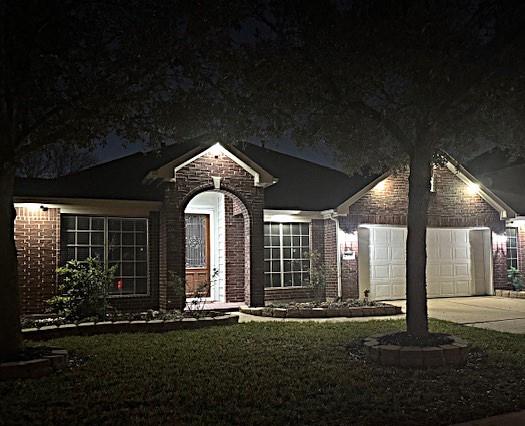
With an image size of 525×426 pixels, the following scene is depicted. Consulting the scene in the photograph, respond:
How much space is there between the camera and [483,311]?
14336 millimetres

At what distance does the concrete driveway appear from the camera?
11945 mm

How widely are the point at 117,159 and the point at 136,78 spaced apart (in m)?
9.78

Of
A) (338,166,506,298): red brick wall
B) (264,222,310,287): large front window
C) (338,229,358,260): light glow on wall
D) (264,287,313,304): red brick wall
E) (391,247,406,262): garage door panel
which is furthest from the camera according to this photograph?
(391,247,406,262): garage door panel

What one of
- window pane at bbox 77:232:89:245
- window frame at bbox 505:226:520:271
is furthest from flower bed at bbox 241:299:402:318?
window frame at bbox 505:226:520:271

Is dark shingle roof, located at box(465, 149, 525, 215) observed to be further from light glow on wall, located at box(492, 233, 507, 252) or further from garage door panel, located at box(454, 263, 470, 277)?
garage door panel, located at box(454, 263, 470, 277)

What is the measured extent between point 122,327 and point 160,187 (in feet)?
15.9

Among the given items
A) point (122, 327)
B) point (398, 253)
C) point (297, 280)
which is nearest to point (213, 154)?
point (297, 280)

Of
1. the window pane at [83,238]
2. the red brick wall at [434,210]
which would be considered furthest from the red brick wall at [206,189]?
the red brick wall at [434,210]

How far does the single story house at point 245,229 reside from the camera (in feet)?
45.5

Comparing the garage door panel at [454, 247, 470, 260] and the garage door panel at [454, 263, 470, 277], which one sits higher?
the garage door panel at [454, 247, 470, 260]

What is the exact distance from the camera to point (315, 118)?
9461 mm

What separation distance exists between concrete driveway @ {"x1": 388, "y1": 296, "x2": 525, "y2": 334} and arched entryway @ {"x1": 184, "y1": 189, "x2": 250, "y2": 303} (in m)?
5.06

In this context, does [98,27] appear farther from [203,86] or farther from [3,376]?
[3,376]

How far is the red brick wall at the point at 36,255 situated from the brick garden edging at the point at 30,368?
6.40m
